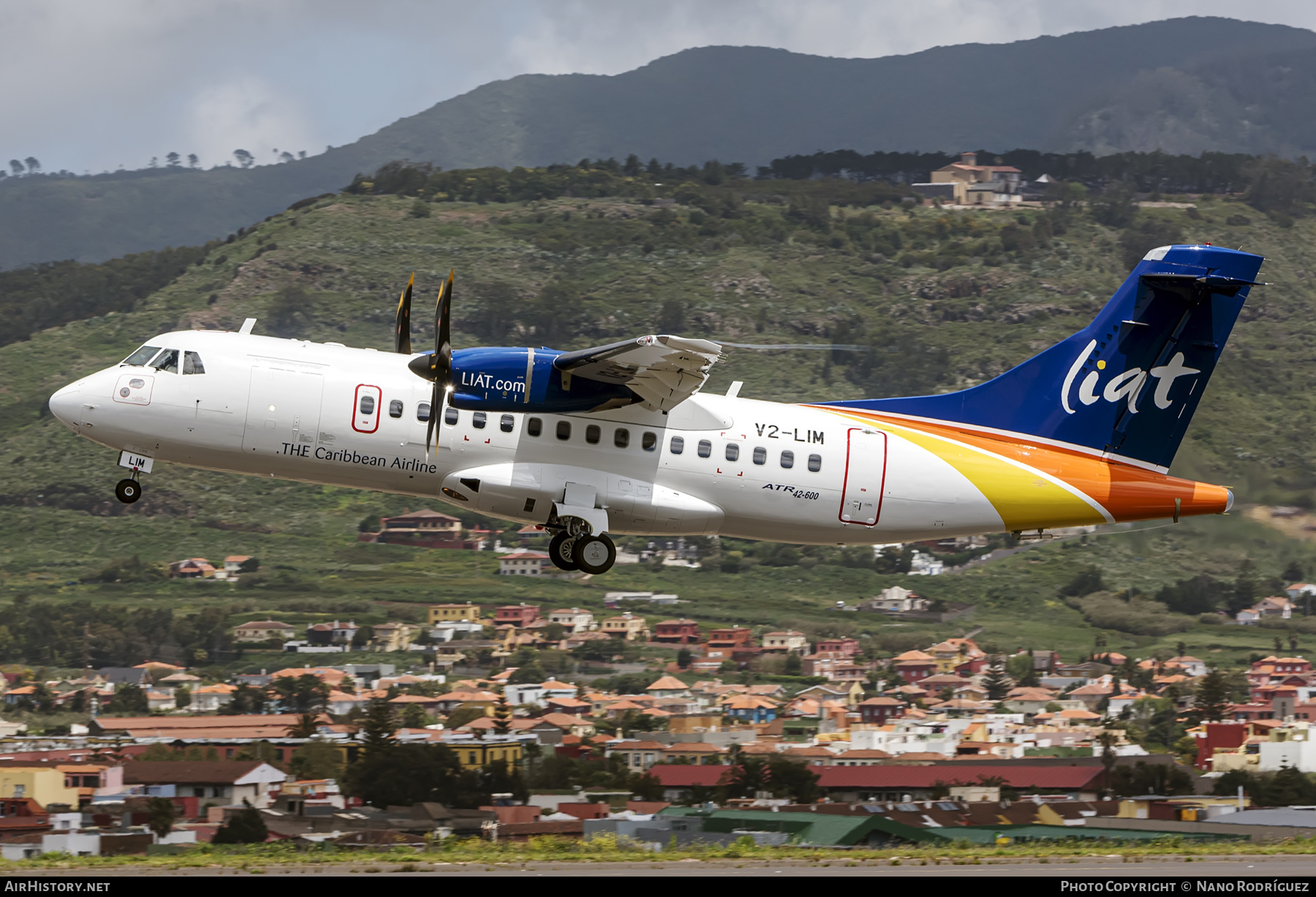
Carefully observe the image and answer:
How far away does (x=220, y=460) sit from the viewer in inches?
862

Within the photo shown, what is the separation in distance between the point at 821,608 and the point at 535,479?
74932mm

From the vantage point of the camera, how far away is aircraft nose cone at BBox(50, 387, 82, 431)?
21.7m

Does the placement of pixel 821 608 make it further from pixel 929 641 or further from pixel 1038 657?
pixel 1038 657

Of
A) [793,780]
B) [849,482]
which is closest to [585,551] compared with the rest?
[849,482]

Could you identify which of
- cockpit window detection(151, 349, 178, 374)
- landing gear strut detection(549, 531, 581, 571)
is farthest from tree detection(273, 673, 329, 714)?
landing gear strut detection(549, 531, 581, 571)

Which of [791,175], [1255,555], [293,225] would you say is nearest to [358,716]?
[1255,555]

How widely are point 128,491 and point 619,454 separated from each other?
309 inches

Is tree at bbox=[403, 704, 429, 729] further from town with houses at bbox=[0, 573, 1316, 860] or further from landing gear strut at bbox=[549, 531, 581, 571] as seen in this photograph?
landing gear strut at bbox=[549, 531, 581, 571]

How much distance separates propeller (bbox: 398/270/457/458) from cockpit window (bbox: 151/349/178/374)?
3.82 metres

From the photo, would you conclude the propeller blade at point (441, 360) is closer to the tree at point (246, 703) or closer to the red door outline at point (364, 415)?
the red door outline at point (364, 415)

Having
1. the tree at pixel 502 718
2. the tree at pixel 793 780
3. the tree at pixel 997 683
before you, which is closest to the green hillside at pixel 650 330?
the tree at pixel 997 683

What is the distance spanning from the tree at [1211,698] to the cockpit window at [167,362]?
57.1 meters

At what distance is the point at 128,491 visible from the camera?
2250 centimetres

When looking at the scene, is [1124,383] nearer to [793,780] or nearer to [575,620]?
[793,780]
